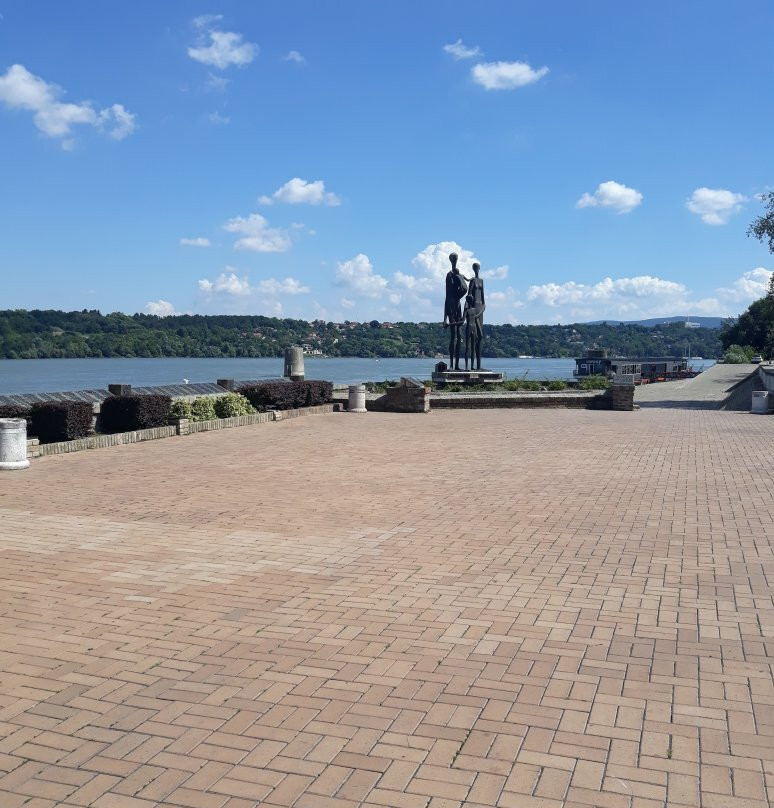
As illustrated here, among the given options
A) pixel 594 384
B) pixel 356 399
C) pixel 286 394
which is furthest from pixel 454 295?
pixel 286 394

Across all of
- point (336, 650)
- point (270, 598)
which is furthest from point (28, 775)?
point (270, 598)

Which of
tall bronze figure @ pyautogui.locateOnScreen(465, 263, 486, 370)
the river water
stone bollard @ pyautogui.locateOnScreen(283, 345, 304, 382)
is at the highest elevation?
tall bronze figure @ pyautogui.locateOnScreen(465, 263, 486, 370)

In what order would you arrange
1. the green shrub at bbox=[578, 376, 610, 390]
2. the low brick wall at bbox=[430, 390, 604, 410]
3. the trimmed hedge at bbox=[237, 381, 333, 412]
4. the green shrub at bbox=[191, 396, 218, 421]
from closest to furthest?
the green shrub at bbox=[191, 396, 218, 421], the trimmed hedge at bbox=[237, 381, 333, 412], the low brick wall at bbox=[430, 390, 604, 410], the green shrub at bbox=[578, 376, 610, 390]

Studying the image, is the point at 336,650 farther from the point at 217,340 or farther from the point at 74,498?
the point at 217,340

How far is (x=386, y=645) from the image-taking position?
457 cm

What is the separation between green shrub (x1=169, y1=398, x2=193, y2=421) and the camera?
16.4 metres

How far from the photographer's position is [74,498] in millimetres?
8922

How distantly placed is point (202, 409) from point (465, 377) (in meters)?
13.8

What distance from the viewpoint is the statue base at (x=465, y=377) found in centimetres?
2905

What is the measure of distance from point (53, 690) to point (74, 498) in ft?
17.2

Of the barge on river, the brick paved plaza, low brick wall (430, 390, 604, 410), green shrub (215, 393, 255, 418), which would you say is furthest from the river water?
the brick paved plaza

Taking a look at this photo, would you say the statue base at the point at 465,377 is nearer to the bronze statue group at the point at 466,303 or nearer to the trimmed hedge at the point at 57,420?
the bronze statue group at the point at 466,303

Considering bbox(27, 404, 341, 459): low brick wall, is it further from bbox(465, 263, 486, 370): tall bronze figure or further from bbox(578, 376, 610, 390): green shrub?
bbox(578, 376, 610, 390): green shrub

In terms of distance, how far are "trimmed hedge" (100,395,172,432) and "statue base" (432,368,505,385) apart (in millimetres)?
14807
